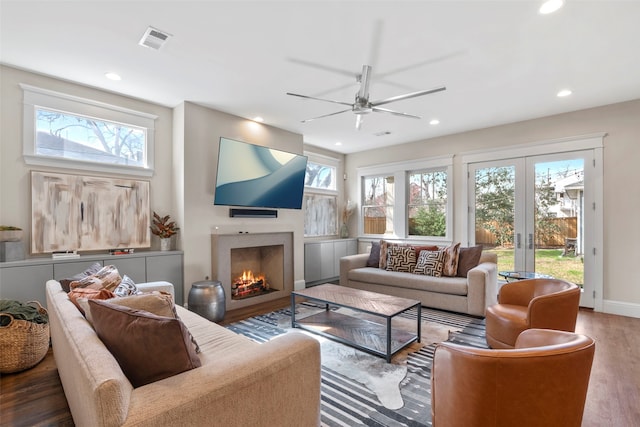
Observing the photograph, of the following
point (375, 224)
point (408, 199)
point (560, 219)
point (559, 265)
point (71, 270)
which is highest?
point (408, 199)

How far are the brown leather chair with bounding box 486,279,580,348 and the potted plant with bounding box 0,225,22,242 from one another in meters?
4.53

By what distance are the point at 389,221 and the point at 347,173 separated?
1.47m

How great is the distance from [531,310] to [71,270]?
4245 millimetres

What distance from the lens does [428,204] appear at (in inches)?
227

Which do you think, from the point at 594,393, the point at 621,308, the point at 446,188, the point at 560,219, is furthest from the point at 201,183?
the point at 621,308

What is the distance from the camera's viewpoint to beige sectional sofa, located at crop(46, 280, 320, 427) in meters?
0.99

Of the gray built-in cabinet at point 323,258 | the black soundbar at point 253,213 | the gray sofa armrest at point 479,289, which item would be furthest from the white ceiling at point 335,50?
the gray built-in cabinet at point 323,258

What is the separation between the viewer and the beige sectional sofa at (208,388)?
0.99 metres

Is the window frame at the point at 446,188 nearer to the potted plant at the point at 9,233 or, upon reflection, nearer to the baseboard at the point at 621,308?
the baseboard at the point at 621,308

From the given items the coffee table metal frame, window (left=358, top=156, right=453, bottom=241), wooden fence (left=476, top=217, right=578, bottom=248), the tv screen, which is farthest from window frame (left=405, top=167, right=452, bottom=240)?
the coffee table metal frame

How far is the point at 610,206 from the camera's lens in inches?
159

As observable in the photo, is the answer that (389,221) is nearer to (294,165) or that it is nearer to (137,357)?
(294,165)

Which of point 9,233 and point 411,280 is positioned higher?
point 9,233

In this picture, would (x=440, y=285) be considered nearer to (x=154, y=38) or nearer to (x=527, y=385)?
(x=527, y=385)
